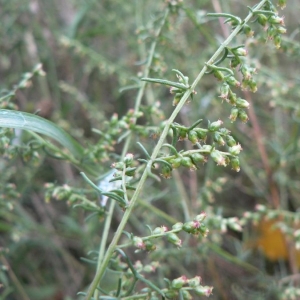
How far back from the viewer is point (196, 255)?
1618 mm

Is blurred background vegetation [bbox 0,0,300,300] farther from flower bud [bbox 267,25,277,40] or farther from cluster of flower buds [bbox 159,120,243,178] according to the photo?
cluster of flower buds [bbox 159,120,243,178]

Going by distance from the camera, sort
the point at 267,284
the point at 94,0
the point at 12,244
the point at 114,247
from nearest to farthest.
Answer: the point at 114,247
the point at 267,284
the point at 12,244
the point at 94,0

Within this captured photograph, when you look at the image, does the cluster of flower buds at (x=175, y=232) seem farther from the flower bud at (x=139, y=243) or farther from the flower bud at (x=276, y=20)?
the flower bud at (x=276, y=20)

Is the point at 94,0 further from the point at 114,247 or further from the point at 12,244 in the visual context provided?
the point at 114,247

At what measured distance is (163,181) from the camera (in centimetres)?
207

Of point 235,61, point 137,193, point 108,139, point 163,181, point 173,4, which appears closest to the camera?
point 137,193

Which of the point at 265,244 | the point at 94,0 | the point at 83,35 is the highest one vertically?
the point at 94,0

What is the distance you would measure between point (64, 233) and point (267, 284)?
835 millimetres

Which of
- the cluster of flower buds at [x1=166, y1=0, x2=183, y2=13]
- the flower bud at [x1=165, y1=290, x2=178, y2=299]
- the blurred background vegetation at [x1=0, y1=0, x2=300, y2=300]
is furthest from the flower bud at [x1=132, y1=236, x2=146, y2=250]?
the cluster of flower buds at [x1=166, y1=0, x2=183, y2=13]

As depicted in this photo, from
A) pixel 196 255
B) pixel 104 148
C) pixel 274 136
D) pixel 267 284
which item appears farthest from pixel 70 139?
pixel 274 136

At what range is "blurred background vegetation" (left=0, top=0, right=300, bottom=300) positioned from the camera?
1604 mm

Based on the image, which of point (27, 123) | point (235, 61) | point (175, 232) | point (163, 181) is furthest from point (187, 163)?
point (163, 181)

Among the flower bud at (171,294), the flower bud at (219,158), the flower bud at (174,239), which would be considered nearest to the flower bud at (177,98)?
the flower bud at (219,158)

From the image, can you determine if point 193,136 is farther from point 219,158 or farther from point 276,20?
point 276,20
